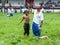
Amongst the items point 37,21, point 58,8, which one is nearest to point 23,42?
point 37,21

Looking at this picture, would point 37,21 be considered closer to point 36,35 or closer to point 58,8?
point 36,35

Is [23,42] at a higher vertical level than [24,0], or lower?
higher

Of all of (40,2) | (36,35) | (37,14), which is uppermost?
(37,14)

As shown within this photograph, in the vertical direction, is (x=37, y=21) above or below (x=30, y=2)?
above

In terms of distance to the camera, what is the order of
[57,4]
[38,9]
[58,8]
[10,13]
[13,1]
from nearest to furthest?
[38,9]
[10,13]
[58,8]
[57,4]
[13,1]

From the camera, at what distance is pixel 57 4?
53.2 metres

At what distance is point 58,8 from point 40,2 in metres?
7.49

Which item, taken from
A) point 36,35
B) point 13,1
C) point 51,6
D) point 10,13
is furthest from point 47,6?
point 36,35

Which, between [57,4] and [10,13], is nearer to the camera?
[10,13]

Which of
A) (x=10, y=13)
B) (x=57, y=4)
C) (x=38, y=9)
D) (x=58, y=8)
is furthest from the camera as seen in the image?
(x=57, y=4)

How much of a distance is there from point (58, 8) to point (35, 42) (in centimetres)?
3565

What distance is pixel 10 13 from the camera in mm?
36875

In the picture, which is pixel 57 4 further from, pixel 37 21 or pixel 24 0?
pixel 37 21

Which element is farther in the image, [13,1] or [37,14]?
[13,1]
